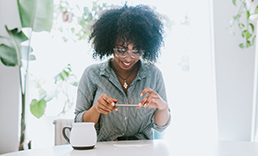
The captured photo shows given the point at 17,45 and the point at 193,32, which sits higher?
the point at 193,32

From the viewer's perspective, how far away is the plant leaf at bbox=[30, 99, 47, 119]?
2.20 m

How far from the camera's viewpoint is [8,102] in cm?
214

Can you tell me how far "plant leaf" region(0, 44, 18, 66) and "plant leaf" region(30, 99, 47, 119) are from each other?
35cm

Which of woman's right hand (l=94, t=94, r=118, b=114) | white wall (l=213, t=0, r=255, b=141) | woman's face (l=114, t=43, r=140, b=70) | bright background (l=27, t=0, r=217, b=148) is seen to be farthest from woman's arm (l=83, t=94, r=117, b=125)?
white wall (l=213, t=0, r=255, b=141)

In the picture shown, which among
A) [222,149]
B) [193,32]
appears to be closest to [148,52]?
[222,149]

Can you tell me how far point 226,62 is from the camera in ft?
8.30

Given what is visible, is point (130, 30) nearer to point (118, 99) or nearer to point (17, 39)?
point (118, 99)

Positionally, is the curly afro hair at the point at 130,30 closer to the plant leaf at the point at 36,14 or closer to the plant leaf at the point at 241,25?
the plant leaf at the point at 36,14

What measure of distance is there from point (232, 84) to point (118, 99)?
54.9 inches

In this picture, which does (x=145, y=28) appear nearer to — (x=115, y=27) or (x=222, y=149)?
(x=115, y=27)

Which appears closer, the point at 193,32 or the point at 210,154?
the point at 210,154

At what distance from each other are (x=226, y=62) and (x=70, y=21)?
4.98ft

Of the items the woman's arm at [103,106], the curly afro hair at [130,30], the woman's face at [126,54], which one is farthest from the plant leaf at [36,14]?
the woman's arm at [103,106]

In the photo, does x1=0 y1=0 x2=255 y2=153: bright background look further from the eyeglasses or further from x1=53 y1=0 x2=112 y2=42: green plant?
the eyeglasses
